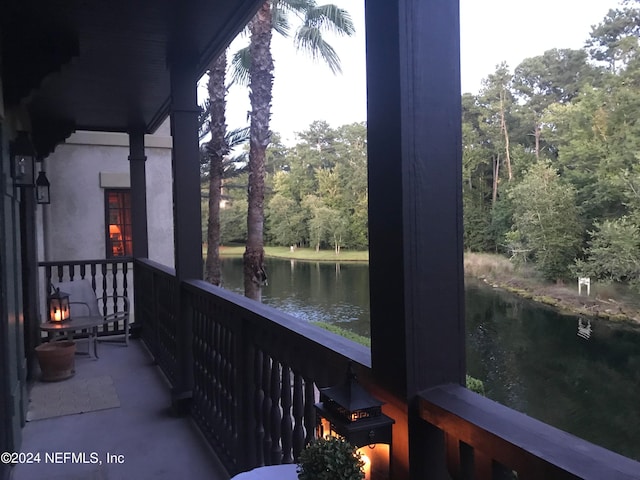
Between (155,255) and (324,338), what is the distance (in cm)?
769

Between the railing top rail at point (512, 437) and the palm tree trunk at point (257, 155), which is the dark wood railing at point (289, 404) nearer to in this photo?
the railing top rail at point (512, 437)

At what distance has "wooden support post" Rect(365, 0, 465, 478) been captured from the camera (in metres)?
1.14

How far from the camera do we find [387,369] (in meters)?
1.20

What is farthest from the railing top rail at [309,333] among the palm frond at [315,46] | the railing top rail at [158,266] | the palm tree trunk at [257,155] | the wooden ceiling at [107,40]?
the palm frond at [315,46]

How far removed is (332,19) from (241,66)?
10.1 feet

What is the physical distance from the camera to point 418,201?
1.15 m

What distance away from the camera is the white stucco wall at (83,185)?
317 inches

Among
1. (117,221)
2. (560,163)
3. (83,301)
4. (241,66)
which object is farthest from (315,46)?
(83,301)

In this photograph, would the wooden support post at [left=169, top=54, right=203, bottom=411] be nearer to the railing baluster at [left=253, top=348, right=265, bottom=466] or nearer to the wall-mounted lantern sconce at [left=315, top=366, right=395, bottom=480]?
the railing baluster at [left=253, top=348, right=265, bottom=466]

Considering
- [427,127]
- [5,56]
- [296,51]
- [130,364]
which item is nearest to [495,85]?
[296,51]

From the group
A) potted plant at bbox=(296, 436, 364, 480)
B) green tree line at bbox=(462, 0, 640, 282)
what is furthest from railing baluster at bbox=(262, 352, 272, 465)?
green tree line at bbox=(462, 0, 640, 282)

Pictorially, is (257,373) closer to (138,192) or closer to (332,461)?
(332,461)

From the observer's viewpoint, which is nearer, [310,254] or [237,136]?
[237,136]

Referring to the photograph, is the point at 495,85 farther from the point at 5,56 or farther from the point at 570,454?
the point at 570,454
